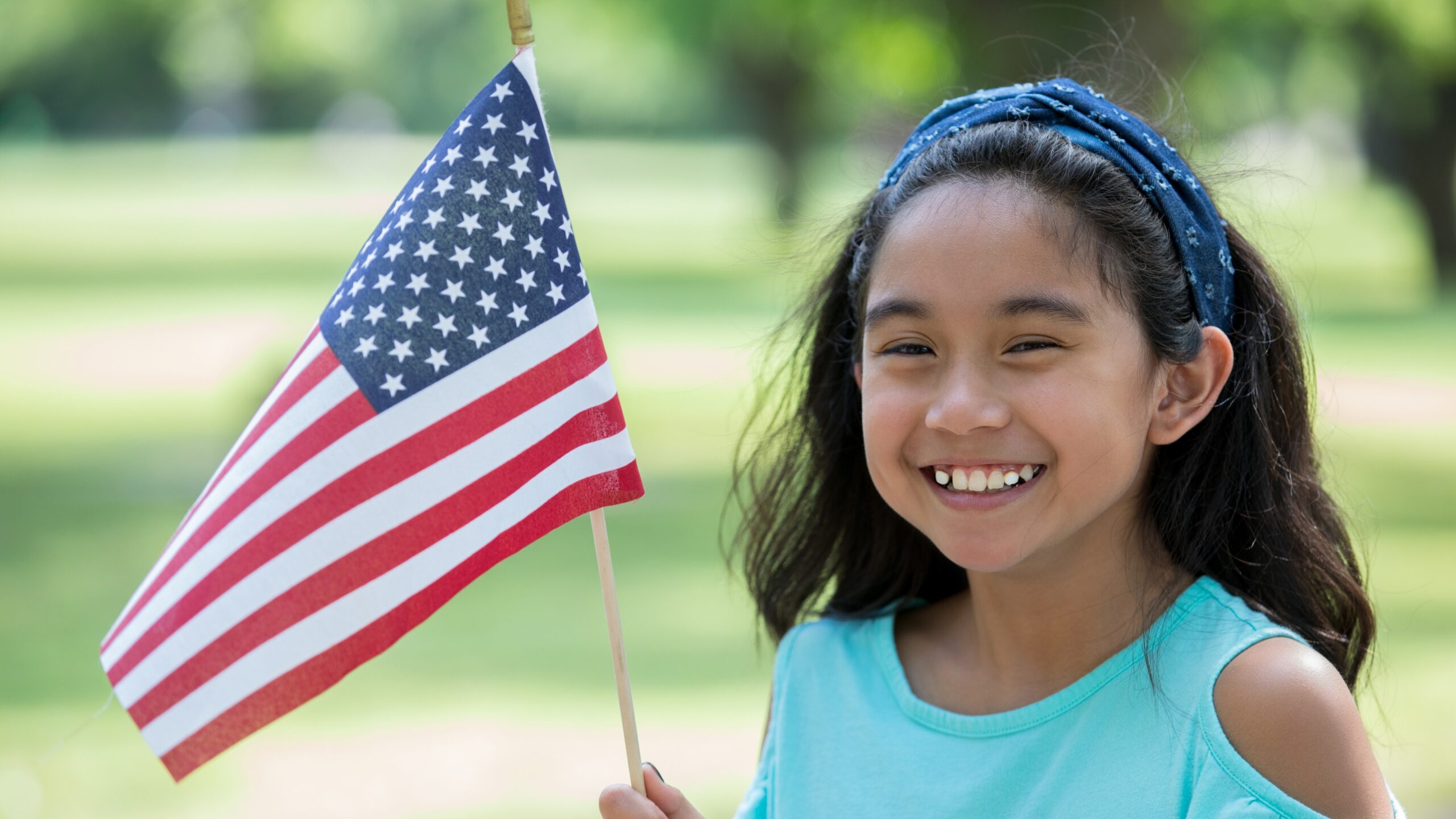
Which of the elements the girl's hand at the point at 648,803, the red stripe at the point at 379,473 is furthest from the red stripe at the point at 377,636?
the girl's hand at the point at 648,803

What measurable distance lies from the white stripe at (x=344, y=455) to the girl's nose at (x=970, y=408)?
51 centimetres

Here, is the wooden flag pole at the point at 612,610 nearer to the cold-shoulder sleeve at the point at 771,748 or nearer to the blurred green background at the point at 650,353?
the cold-shoulder sleeve at the point at 771,748

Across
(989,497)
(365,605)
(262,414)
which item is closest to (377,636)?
(365,605)

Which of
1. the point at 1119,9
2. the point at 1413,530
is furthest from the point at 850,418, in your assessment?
the point at 1119,9

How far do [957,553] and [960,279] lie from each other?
13.6 inches

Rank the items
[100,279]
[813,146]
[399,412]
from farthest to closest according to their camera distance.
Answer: [813,146] < [100,279] < [399,412]

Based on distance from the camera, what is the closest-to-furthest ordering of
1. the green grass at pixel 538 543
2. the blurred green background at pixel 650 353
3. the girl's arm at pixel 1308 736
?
the girl's arm at pixel 1308 736, the blurred green background at pixel 650 353, the green grass at pixel 538 543

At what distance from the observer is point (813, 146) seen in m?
36.8

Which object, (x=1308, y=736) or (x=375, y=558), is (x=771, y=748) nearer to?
(x=375, y=558)

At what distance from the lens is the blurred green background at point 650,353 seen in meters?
4.99

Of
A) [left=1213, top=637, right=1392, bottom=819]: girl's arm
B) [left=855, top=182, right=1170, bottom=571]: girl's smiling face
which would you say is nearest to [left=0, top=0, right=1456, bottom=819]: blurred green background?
[left=855, top=182, right=1170, bottom=571]: girl's smiling face

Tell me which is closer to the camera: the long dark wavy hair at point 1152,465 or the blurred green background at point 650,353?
the long dark wavy hair at point 1152,465

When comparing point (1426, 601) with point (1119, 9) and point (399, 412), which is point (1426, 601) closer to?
point (1119, 9)

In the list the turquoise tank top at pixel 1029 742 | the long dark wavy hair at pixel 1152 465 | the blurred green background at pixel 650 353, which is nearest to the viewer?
the turquoise tank top at pixel 1029 742
